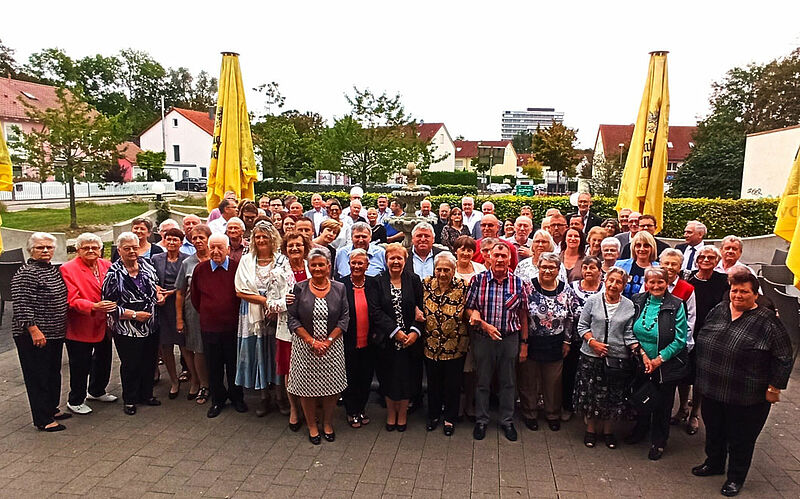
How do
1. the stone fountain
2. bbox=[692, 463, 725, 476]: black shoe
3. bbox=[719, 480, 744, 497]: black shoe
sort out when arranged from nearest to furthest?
bbox=[719, 480, 744, 497]: black shoe, bbox=[692, 463, 725, 476]: black shoe, the stone fountain

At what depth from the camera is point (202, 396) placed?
17.4ft

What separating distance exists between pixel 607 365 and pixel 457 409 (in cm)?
140

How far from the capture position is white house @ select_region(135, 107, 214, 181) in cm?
4928

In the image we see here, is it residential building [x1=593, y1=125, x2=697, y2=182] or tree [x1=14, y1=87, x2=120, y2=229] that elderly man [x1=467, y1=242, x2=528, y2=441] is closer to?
tree [x1=14, y1=87, x2=120, y2=229]

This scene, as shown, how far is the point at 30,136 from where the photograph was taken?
18172mm

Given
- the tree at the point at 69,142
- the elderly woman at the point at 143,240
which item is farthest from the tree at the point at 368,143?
the elderly woman at the point at 143,240

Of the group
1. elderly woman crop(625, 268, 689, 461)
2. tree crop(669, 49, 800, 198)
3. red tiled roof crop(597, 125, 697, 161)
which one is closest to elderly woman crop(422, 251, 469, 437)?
elderly woman crop(625, 268, 689, 461)

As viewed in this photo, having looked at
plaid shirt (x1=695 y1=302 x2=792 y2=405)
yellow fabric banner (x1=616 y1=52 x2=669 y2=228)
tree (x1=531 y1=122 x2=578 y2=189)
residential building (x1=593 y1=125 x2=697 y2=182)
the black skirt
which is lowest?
the black skirt

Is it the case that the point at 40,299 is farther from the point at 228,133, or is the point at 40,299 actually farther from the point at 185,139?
the point at 185,139

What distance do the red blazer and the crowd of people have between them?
0.04 feet

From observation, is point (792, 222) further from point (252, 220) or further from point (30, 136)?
point (30, 136)

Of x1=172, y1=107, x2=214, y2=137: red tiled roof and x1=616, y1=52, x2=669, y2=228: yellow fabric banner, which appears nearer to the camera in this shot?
x1=616, y1=52, x2=669, y2=228: yellow fabric banner

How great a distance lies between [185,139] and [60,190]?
21.3 m

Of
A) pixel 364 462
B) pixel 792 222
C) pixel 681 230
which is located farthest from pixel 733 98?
pixel 364 462
